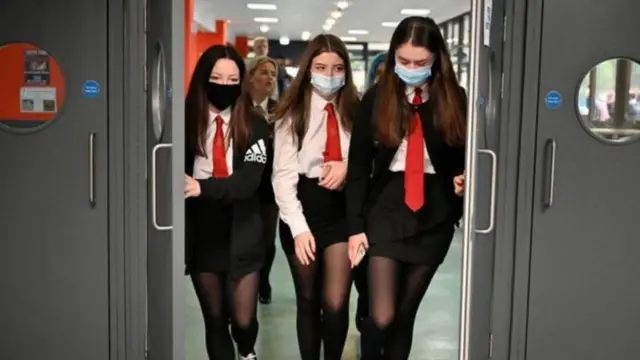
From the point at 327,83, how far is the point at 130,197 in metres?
0.99

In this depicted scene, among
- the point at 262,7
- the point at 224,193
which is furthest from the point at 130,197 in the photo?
the point at 262,7

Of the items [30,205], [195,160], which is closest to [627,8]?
[195,160]

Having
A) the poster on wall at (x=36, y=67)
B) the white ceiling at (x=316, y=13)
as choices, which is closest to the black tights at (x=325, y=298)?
the poster on wall at (x=36, y=67)

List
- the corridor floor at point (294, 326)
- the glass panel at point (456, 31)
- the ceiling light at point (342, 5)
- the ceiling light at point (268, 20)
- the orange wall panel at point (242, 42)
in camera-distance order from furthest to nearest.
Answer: the orange wall panel at point (242, 42) < the ceiling light at point (268, 20) < the glass panel at point (456, 31) < the ceiling light at point (342, 5) < the corridor floor at point (294, 326)

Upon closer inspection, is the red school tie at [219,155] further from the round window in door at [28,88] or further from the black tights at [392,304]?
the black tights at [392,304]

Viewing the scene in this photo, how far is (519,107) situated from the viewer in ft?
9.45

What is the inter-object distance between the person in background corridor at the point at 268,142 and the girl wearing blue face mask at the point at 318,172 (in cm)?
16

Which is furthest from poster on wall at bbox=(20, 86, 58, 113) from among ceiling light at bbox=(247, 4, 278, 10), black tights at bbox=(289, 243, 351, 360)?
ceiling light at bbox=(247, 4, 278, 10)

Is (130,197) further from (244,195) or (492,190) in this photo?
(492,190)

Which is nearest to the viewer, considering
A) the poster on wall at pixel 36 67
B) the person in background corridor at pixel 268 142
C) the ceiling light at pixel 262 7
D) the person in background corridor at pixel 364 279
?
the poster on wall at pixel 36 67

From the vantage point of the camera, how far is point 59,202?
2.84 meters

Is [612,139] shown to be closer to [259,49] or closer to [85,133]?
[85,133]

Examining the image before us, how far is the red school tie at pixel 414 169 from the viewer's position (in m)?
2.91

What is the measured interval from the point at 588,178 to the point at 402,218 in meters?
0.79
